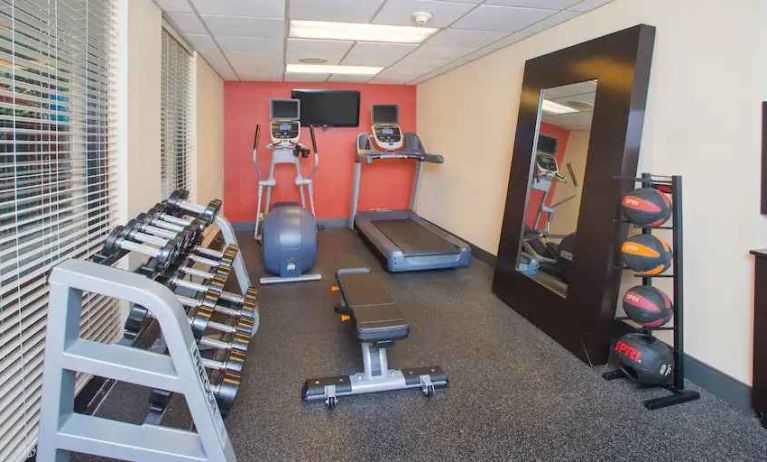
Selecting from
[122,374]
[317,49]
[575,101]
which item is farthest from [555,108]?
[122,374]

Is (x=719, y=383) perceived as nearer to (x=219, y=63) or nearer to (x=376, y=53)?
(x=376, y=53)

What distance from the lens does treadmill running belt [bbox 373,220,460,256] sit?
482cm

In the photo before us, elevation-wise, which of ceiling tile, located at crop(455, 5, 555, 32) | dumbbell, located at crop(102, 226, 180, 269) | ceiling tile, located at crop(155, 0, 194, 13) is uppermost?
ceiling tile, located at crop(455, 5, 555, 32)

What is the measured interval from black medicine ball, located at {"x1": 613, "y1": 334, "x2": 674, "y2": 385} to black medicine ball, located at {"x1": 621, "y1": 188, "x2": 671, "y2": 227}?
2.10 ft

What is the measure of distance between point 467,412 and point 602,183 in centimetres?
164

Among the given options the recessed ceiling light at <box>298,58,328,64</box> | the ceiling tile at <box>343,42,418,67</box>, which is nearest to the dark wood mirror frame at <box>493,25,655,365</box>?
the ceiling tile at <box>343,42,418,67</box>

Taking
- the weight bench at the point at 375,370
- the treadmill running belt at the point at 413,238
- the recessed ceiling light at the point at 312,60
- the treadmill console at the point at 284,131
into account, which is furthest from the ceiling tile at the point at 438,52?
the weight bench at the point at 375,370

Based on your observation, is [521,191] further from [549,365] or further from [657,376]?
[657,376]

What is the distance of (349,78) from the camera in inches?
251

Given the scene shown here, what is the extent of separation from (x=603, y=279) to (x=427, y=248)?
2297 mm

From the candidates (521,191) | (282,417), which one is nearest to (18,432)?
(282,417)

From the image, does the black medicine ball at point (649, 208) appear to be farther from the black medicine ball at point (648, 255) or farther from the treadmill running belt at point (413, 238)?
the treadmill running belt at point (413, 238)

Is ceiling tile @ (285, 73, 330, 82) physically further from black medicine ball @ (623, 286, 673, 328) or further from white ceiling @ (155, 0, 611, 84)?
black medicine ball @ (623, 286, 673, 328)

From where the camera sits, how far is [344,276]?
3.16 m
